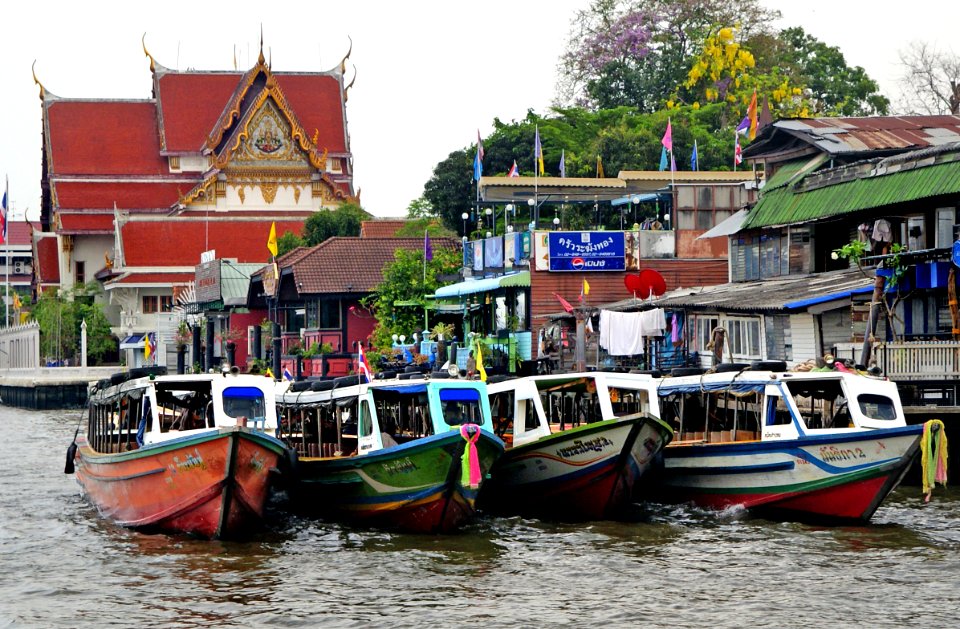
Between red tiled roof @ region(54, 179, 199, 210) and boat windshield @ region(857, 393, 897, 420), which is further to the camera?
red tiled roof @ region(54, 179, 199, 210)

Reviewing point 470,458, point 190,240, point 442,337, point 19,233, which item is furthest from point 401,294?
point 19,233

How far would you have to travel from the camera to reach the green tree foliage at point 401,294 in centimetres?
4600

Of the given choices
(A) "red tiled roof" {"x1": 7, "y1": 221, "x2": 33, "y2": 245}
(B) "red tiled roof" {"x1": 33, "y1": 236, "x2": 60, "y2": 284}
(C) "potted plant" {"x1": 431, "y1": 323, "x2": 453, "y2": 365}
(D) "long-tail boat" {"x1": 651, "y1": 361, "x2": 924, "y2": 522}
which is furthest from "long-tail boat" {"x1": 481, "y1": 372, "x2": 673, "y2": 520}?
(A) "red tiled roof" {"x1": 7, "y1": 221, "x2": 33, "y2": 245}

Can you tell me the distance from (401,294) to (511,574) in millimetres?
27734

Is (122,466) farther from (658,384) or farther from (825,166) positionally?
(825,166)

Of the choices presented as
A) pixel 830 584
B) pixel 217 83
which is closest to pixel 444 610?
pixel 830 584

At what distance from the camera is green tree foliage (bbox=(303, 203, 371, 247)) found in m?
67.6

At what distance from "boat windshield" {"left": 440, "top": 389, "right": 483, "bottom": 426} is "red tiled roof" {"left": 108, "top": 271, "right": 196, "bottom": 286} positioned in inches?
2005

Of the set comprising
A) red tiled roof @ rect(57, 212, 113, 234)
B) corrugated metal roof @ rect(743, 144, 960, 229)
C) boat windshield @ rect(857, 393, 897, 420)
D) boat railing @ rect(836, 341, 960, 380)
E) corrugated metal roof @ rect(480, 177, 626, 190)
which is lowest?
boat windshield @ rect(857, 393, 897, 420)

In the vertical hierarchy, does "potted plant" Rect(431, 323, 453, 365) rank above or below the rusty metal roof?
below

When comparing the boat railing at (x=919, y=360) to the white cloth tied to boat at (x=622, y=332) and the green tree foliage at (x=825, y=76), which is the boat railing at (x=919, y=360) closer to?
the white cloth tied to boat at (x=622, y=332)

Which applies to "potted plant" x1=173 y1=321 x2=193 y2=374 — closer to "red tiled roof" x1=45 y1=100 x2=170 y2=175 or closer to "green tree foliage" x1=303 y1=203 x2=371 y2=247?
"green tree foliage" x1=303 y1=203 x2=371 y2=247

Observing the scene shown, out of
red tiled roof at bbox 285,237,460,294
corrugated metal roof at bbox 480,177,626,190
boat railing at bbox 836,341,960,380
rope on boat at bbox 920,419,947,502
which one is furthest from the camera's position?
red tiled roof at bbox 285,237,460,294

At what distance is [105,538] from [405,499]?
185 inches
